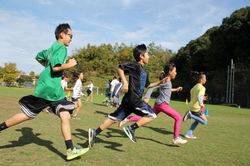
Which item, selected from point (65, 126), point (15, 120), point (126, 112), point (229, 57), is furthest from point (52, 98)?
point (229, 57)

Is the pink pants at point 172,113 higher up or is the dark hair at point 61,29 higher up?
the dark hair at point 61,29

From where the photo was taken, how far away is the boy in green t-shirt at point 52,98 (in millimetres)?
3285

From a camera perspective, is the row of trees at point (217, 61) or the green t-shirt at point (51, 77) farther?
the row of trees at point (217, 61)

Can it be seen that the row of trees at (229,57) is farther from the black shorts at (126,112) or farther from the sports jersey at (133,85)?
the sports jersey at (133,85)

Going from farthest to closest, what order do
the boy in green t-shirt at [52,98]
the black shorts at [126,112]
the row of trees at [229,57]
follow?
1. the row of trees at [229,57]
2. the black shorts at [126,112]
3. the boy in green t-shirt at [52,98]

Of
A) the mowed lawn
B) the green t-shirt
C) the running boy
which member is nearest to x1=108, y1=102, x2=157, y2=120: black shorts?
the running boy

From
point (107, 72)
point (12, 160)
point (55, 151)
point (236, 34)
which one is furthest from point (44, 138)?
point (107, 72)

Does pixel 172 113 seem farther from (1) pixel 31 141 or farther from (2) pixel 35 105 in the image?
(1) pixel 31 141

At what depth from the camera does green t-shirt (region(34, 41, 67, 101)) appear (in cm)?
330

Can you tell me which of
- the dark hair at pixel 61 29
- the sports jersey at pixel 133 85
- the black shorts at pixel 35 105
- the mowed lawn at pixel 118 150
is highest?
the dark hair at pixel 61 29

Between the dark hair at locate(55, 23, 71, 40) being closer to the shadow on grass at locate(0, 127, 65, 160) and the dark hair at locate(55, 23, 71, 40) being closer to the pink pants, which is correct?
the shadow on grass at locate(0, 127, 65, 160)

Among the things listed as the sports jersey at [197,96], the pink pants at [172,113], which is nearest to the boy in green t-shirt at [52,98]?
the pink pants at [172,113]

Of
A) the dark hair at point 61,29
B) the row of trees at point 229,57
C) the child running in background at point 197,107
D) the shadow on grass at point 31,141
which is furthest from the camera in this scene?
the row of trees at point 229,57

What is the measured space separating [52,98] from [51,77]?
1.11ft
